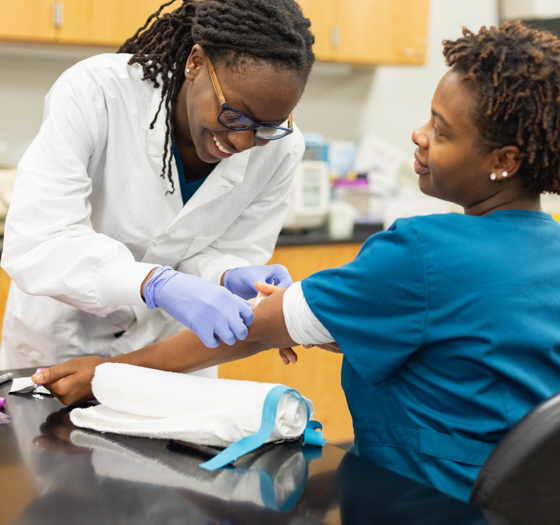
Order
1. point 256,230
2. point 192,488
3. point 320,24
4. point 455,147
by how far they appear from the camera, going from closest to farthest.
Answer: point 192,488 < point 455,147 < point 256,230 < point 320,24

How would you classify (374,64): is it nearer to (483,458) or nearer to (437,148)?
(437,148)

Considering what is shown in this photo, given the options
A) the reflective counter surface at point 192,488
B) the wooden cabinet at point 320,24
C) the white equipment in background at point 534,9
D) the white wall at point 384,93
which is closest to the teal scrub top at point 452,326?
the reflective counter surface at point 192,488

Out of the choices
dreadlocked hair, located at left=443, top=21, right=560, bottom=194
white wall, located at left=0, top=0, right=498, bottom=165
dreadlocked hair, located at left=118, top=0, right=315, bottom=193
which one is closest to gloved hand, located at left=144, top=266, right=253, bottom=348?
dreadlocked hair, located at left=118, top=0, right=315, bottom=193

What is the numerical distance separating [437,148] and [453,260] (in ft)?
0.64

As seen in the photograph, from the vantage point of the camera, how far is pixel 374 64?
11.0 feet

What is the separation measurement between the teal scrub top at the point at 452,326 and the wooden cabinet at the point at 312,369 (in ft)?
5.75

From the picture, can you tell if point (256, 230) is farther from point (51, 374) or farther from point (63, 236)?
point (51, 374)

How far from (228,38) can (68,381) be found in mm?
677

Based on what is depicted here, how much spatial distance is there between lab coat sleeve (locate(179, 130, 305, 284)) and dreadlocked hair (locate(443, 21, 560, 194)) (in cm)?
70

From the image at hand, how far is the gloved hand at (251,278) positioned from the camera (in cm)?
139

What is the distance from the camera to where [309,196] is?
2.79 metres

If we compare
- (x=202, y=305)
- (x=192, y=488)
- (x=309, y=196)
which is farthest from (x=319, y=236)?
(x=192, y=488)

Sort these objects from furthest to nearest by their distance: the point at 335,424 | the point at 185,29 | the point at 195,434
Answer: the point at 335,424 < the point at 185,29 < the point at 195,434

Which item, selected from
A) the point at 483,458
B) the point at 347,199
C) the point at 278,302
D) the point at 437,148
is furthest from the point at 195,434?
the point at 347,199
